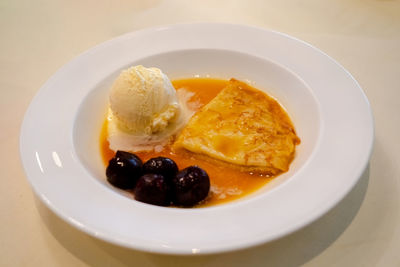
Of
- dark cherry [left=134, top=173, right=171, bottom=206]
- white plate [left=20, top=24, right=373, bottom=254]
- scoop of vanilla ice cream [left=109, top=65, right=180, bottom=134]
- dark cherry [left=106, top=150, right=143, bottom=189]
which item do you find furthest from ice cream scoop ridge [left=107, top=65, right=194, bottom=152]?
dark cherry [left=134, top=173, right=171, bottom=206]

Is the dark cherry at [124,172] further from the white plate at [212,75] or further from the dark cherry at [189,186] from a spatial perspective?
the dark cherry at [189,186]

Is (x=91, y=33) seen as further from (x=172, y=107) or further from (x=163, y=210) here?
(x=163, y=210)

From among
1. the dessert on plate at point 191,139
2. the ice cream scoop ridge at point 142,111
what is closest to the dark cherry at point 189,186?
the dessert on plate at point 191,139

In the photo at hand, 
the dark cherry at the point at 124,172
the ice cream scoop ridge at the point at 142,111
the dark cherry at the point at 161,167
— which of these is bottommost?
the dark cherry at the point at 124,172

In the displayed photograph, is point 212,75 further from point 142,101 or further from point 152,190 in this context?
point 152,190

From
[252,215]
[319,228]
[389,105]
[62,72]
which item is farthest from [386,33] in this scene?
[62,72]

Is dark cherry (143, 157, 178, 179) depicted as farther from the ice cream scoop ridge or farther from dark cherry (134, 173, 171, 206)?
the ice cream scoop ridge

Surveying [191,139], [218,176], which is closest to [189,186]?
[218,176]
